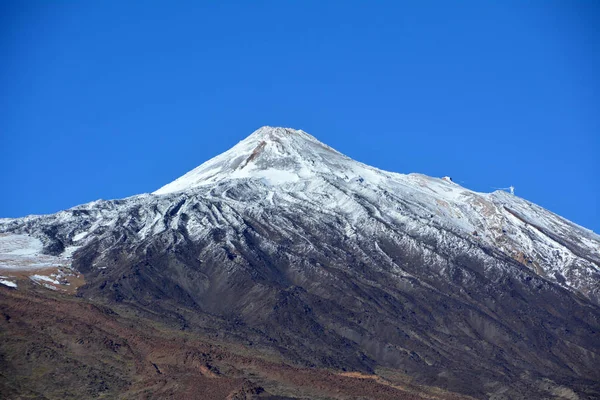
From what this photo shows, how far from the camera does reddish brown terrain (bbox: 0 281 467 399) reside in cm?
10631

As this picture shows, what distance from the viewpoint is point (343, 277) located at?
151250mm

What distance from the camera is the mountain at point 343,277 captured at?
427 feet

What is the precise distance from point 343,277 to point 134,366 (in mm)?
45850

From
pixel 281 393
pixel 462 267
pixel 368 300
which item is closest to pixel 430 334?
pixel 368 300

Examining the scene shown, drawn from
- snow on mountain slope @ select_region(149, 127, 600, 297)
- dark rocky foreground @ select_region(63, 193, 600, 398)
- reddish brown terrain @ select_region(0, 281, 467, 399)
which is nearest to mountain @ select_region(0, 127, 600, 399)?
dark rocky foreground @ select_region(63, 193, 600, 398)

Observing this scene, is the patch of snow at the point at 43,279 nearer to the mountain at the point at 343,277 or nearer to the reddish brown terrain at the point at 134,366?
the mountain at the point at 343,277

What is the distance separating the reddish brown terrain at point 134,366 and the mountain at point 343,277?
3890 millimetres

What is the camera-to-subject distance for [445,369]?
126750mm

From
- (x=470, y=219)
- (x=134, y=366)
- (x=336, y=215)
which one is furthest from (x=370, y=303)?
(x=470, y=219)

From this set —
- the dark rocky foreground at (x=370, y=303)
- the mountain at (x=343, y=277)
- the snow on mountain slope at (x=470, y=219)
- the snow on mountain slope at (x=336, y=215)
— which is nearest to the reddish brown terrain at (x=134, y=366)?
the mountain at (x=343, y=277)

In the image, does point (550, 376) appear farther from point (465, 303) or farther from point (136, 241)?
point (136, 241)

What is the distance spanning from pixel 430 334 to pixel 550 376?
16957mm

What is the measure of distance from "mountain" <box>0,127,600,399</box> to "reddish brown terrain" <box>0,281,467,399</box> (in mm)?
3890

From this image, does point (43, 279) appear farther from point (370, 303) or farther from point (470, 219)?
point (470, 219)
